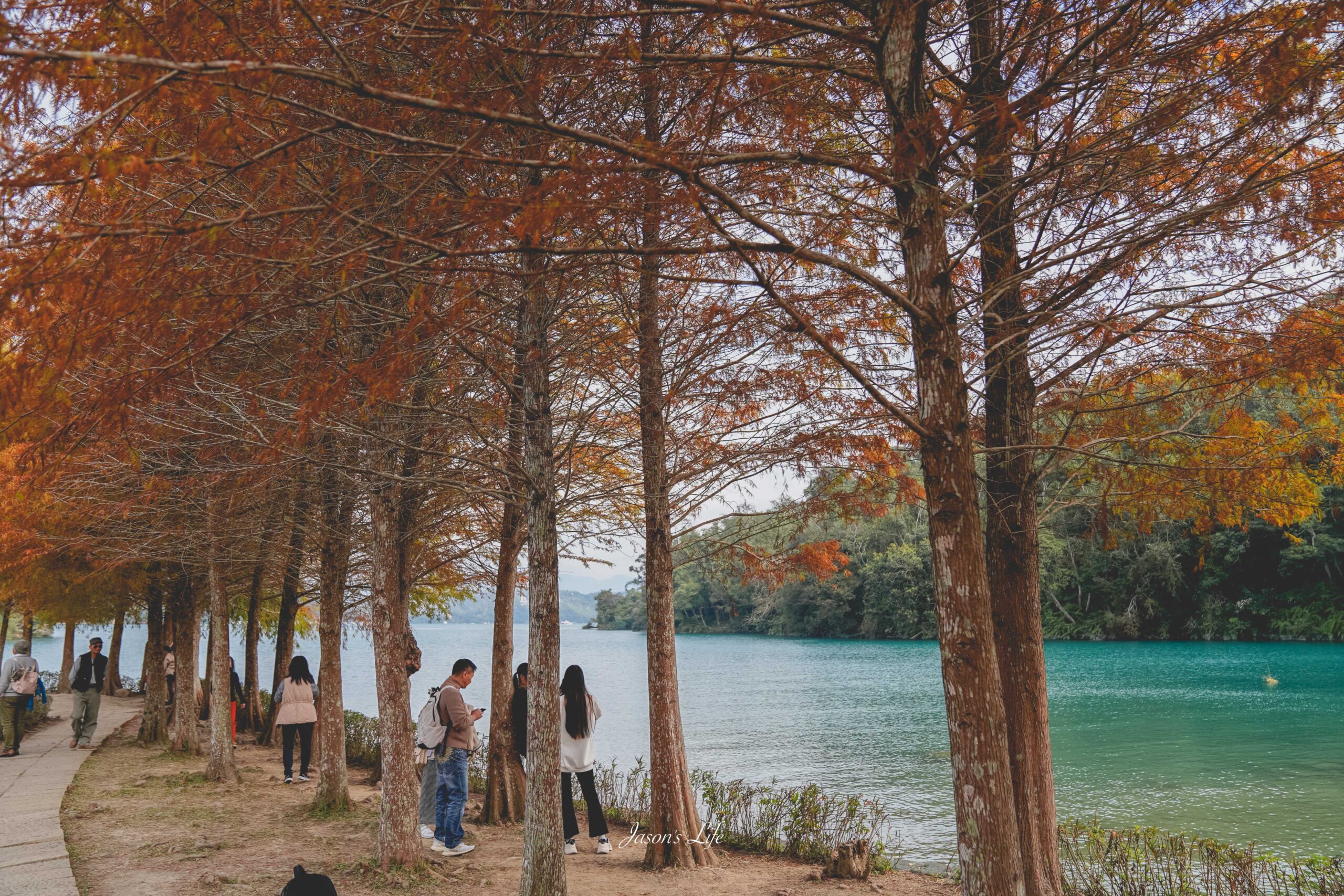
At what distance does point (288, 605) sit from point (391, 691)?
9.44 metres

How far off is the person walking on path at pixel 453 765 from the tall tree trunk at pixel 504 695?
125 centimetres

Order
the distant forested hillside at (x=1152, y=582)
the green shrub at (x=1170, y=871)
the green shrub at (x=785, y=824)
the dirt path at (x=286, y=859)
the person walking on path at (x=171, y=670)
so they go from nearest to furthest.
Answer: the green shrub at (x=1170, y=871) → the dirt path at (x=286, y=859) → the green shrub at (x=785, y=824) → the person walking on path at (x=171, y=670) → the distant forested hillside at (x=1152, y=582)

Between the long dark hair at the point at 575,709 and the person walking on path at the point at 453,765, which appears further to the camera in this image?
the long dark hair at the point at 575,709

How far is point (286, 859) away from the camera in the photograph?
27.0 ft

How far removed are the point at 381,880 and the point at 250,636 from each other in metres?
14.1

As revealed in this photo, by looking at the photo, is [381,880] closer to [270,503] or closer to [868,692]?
[270,503]

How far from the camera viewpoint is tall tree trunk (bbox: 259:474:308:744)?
40.9ft

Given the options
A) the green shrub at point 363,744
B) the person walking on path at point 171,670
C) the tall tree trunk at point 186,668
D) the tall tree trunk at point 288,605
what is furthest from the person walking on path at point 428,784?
the person walking on path at point 171,670

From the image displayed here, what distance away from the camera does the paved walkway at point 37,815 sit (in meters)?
6.68

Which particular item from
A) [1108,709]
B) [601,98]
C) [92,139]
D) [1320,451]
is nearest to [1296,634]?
[1108,709]

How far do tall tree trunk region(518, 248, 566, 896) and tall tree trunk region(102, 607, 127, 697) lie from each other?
2247cm

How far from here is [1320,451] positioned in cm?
589

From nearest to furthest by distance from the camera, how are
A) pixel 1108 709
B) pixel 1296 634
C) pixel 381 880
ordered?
pixel 381 880, pixel 1108 709, pixel 1296 634

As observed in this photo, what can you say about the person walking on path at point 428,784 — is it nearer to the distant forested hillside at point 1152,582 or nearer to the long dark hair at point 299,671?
the long dark hair at point 299,671
